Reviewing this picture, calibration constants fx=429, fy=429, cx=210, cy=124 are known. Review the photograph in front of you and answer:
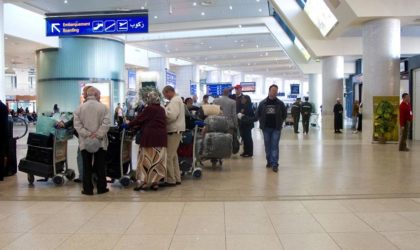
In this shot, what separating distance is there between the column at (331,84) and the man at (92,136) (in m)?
16.7

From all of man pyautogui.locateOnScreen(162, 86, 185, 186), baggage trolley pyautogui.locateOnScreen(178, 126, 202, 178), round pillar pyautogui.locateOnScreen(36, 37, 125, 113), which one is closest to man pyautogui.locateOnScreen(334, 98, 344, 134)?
round pillar pyautogui.locateOnScreen(36, 37, 125, 113)

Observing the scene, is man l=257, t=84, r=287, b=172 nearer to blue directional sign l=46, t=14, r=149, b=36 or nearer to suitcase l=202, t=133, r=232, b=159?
suitcase l=202, t=133, r=232, b=159

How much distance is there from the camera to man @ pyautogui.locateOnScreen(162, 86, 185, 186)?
6.11 meters

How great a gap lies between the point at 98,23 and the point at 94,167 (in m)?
A: 7.77

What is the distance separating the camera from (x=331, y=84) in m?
20.8

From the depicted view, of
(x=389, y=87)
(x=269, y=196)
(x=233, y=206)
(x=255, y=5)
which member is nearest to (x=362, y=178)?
(x=269, y=196)

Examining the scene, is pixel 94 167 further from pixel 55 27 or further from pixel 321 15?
pixel 321 15

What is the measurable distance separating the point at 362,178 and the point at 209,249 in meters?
4.01

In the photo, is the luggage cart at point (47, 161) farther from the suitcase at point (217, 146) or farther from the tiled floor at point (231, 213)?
the suitcase at point (217, 146)

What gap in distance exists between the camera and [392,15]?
1244cm

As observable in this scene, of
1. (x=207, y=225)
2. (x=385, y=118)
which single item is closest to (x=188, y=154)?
(x=207, y=225)

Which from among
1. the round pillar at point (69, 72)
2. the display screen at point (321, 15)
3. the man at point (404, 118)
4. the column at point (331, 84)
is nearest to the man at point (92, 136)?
the man at point (404, 118)

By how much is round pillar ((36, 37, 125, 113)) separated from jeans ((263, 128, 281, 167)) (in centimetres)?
1521

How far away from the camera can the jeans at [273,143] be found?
25.1 feet
